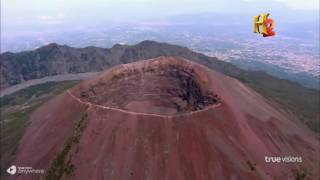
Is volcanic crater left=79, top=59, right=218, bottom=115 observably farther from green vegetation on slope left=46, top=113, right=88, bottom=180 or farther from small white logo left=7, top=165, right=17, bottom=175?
small white logo left=7, top=165, right=17, bottom=175

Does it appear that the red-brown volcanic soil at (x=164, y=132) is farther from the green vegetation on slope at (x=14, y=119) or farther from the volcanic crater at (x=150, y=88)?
the green vegetation on slope at (x=14, y=119)

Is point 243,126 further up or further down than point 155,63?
further down

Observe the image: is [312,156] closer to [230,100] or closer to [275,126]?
[275,126]

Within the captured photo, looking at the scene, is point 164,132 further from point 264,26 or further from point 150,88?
point 264,26

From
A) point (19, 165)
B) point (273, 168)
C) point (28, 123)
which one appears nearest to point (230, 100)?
point (273, 168)

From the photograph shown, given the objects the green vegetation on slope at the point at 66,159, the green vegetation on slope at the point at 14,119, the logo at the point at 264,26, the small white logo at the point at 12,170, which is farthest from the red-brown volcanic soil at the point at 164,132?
the logo at the point at 264,26

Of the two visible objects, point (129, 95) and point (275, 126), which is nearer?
point (275, 126)

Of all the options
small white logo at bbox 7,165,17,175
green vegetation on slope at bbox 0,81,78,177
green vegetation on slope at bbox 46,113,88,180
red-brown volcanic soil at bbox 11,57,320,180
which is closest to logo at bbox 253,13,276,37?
red-brown volcanic soil at bbox 11,57,320,180
